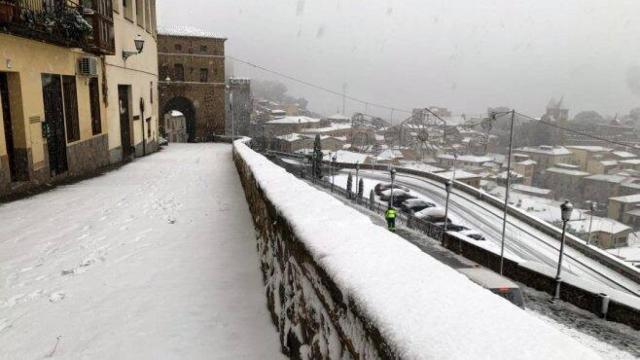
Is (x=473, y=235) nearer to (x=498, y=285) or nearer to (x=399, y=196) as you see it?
(x=399, y=196)

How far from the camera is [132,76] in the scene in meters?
18.7

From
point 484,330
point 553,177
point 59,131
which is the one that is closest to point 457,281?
point 484,330

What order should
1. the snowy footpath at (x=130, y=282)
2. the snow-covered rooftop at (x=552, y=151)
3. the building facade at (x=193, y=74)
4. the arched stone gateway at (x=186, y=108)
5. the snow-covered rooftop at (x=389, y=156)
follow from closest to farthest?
the snowy footpath at (x=130, y=282), the building facade at (x=193, y=74), the arched stone gateway at (x=186, y=108), the snow-covered rooftop at (x=389, y=156), the snow-covered rooftop at (x=552, y=151)

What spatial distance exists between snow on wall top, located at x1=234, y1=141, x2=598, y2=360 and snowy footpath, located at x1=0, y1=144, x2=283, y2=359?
4.68 feet

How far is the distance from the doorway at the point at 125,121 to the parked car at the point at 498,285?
1454cm

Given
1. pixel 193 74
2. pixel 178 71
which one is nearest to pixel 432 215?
pixel 193 74

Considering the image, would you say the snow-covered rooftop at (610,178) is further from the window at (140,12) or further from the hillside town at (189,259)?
Answer: the window at (140,12)

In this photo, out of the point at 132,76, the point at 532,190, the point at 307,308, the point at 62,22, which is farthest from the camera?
the point at 532,190

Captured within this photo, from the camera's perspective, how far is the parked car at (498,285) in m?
10.7

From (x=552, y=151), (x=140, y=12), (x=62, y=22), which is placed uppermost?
(x=140, y=12)

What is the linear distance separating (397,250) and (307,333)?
0.83 meters

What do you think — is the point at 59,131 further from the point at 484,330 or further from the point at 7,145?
the point at 484,330

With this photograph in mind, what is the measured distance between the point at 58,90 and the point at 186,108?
29727 millimetres

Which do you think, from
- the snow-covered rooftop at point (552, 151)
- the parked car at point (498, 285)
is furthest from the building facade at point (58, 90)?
the snow-covered rooftop at point (552, 151)
